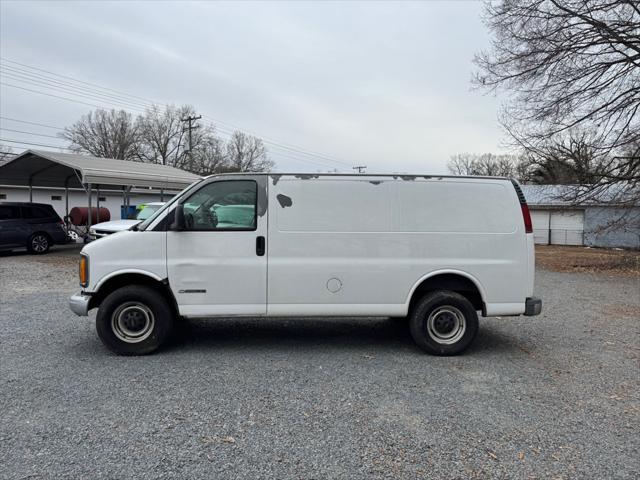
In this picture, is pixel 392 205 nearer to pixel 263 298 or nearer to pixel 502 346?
pixel 263 298

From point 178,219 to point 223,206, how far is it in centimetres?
54

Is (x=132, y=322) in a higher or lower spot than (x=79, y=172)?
lower

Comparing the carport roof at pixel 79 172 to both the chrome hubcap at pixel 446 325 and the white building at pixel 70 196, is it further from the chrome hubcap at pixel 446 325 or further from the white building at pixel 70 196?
the chrome hubcap at pixel 446 325

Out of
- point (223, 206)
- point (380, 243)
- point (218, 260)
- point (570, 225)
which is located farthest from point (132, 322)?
point (570, 225)

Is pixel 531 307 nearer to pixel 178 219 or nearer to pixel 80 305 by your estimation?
pixel 178 219

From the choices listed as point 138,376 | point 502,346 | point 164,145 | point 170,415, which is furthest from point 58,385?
point 164,145

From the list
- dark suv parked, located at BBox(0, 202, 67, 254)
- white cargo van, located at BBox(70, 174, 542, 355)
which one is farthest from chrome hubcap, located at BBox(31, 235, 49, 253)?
white cargo van, located at BBox(70, 174, 542, 355)

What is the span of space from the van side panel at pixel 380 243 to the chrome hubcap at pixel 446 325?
371 mm

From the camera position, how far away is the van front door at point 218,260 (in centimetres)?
504

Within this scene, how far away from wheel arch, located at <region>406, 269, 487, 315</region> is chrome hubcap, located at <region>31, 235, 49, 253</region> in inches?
615

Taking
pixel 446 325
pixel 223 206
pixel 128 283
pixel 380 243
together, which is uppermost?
pixel 223 206

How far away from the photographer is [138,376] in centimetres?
451

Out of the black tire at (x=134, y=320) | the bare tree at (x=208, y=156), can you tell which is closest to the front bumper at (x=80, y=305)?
the black tire at (x=134, y=320)

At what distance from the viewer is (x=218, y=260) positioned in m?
5.05
